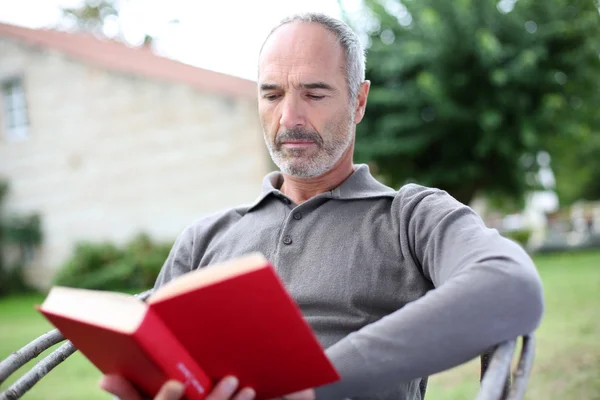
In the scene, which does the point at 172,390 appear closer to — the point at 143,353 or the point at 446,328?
the point at 143,353

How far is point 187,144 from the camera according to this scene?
44.1ft

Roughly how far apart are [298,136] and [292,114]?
71mm

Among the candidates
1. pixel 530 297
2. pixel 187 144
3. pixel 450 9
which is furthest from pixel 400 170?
pixel 530 297

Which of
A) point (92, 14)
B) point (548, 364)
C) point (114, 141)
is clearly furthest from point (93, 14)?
point (548, 364)

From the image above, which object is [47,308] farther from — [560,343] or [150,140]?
[150,140]

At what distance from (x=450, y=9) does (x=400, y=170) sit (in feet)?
11.7

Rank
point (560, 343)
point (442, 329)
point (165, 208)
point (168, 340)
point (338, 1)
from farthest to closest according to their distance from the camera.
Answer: point (165, 208)
point (338, 1)
point (560, 343)
point (442, 329)
point (168, 340)

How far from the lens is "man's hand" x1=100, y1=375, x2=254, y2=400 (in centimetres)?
104

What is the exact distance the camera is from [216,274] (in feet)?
3.17

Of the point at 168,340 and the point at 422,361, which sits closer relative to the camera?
the point at 168,340

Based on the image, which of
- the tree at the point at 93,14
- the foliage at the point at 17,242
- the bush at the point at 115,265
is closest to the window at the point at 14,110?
the foliage at the point at 17,242

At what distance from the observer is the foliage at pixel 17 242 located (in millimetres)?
15285

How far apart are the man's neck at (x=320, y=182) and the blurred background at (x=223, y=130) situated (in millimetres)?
9222

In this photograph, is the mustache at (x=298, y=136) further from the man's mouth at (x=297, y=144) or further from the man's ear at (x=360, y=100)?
the man's ear at (x=360, y=100)
